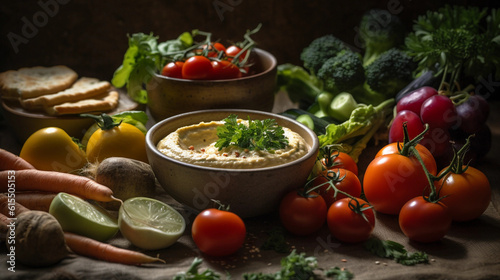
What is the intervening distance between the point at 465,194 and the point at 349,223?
1.98 ft

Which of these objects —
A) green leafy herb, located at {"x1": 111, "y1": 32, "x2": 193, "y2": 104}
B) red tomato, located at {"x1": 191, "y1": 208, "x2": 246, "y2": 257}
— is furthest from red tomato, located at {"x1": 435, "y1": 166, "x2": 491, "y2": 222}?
green leafy herb, located at {"x1": 111, "y1": 32, "x2": 193, "y2": 104}

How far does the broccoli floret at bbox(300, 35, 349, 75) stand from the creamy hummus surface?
108 centimetres

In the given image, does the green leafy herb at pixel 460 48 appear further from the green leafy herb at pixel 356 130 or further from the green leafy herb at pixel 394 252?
the green leafy herb at pixel 394 252

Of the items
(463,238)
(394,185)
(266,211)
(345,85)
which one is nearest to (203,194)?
(266,211)

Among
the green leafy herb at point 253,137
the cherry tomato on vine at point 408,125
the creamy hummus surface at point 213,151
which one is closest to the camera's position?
the creamy hummus surface at point 213,151

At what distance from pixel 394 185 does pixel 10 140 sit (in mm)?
2417

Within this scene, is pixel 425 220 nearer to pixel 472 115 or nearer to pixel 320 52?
pixel 472 115

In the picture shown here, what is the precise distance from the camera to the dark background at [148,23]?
13.1ft

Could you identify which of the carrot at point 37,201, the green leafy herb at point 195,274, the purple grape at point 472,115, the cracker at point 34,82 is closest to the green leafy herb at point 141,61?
the cracker at point 34,82

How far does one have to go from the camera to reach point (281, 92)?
14.3 ft

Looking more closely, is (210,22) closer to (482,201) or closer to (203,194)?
(203,194)

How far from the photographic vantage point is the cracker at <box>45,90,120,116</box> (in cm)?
316

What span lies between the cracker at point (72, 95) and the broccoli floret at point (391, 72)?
69.6 inches

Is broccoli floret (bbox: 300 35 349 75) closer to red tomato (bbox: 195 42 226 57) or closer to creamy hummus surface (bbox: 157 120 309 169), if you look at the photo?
red tomato (bbox: 195 42 226 57)
